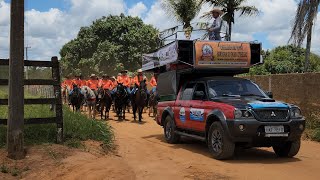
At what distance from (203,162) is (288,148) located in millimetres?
2264

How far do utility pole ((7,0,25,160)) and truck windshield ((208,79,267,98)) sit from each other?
4811 mm

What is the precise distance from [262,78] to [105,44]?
36130mm

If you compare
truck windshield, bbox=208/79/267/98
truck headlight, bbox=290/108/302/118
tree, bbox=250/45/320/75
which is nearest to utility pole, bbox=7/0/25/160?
truck windshield, bbox=208/79/267/98

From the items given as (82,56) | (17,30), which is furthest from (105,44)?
(17,30)

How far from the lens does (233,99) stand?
1138 cm

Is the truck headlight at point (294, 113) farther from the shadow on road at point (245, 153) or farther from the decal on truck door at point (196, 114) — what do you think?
the decal on truck door at point (196, 114)

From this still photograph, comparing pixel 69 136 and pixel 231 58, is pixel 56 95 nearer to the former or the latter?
pixel 69 136

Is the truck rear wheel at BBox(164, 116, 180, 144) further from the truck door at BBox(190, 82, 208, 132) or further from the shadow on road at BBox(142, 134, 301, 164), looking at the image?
the truck door at BBox(190, 82, 208, 132)

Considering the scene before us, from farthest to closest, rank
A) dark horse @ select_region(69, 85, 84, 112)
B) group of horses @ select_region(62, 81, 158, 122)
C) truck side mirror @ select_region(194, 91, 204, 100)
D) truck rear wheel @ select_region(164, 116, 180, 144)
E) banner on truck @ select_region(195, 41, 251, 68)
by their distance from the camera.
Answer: dark horse @ select_region(69, 85, 84, 112) < group of horses @ select_region(62, 81, 158, 122) < truck rear wheel @ select_region(164, 116, 180, 144) < banner on truck @ select_region(195, 41, 251, 68) < truck side mirror @ select_region(194, 91, 204, 100)

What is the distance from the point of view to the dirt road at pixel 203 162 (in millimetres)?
8938

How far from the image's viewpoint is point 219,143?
10836 millimetres

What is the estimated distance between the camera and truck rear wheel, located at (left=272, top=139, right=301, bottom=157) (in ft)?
36.3

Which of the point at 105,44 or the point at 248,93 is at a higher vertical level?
the point at 105,44

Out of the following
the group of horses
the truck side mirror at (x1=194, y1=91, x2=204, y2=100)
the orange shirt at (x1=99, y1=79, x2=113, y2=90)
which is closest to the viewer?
the truck side mirror at (x1=194, y1=91, x2=204, y2=100)
